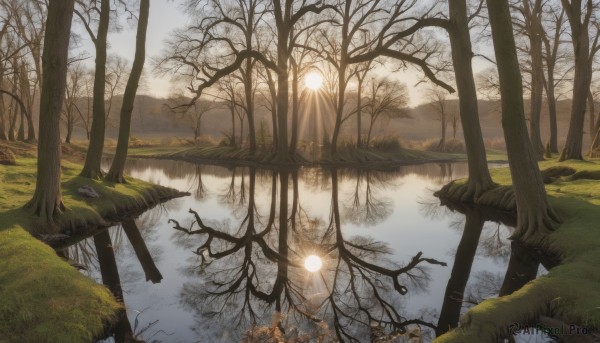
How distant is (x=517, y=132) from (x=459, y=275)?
421cm

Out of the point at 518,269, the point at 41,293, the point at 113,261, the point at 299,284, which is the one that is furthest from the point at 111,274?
the point at 518,269

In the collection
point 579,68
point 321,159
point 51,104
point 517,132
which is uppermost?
point 579,68

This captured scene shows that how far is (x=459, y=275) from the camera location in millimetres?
8773

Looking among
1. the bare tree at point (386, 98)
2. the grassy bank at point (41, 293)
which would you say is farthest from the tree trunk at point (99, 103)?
the bare tree at point (386, 98)

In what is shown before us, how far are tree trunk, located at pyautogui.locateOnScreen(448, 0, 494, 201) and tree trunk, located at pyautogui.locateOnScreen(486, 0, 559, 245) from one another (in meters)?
4.33

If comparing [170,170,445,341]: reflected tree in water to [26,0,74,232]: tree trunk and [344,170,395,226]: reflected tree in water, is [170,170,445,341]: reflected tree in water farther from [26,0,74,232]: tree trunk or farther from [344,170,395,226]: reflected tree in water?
[26,0,74,232]: tree trunk

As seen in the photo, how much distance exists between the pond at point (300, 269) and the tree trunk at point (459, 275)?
3cm

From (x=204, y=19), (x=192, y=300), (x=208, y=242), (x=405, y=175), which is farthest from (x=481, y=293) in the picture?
(x=204, y=19)

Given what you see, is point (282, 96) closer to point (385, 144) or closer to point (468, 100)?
point (468, 100)

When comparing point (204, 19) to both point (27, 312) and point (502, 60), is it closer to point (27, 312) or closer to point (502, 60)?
point (502, 60)

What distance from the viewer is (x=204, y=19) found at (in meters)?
28.3

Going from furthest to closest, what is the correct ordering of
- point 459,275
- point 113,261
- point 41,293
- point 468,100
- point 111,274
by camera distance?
point 468,100, point 113,261, point 459,275, point 111,274, point 41,293

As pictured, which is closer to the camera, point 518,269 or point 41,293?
point 41,293

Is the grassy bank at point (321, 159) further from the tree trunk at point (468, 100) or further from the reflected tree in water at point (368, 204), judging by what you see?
the tree trunk at point (468, 100)
